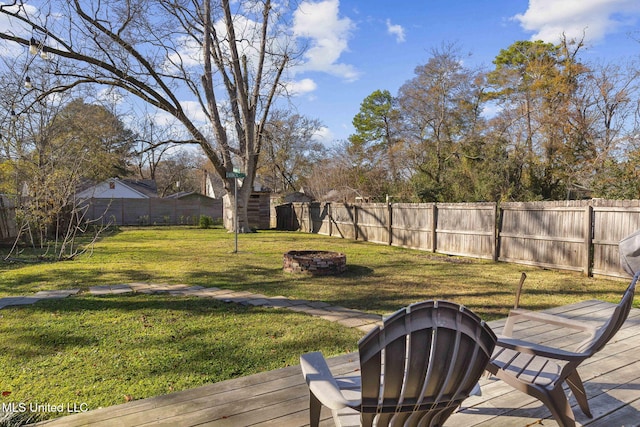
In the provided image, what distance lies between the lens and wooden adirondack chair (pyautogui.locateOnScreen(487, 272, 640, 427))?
6.70 ft

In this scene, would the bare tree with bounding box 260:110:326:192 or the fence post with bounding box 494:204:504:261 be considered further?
the bare tree with bounding box 260:110:326:192

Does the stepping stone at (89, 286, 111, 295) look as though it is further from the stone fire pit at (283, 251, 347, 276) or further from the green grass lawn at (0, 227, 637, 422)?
the stone fire pit at (283, 251, 347, 276)

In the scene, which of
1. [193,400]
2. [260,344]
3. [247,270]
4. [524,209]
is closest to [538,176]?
[524,209]

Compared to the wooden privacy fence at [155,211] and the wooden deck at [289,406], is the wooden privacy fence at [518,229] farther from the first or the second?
the wooden privacy fence at [155,211]

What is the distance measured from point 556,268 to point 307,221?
13.4m

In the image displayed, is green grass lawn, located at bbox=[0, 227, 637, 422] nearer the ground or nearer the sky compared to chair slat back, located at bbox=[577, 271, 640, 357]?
nearer the ground

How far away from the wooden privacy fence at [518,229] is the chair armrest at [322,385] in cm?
756

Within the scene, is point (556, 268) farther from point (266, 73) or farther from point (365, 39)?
point (266, 73)

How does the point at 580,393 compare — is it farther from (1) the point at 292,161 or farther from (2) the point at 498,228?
(1) the point at 292,161

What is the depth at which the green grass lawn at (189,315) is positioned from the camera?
10.6ft

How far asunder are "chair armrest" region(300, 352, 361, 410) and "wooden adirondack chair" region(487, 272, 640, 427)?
1018 mm

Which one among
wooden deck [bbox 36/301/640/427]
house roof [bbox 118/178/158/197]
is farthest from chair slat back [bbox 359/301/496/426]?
house roof [bbox 118/178/158/197]

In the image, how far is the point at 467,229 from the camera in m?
11.0

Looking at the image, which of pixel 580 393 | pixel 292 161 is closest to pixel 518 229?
pixel 580 393
